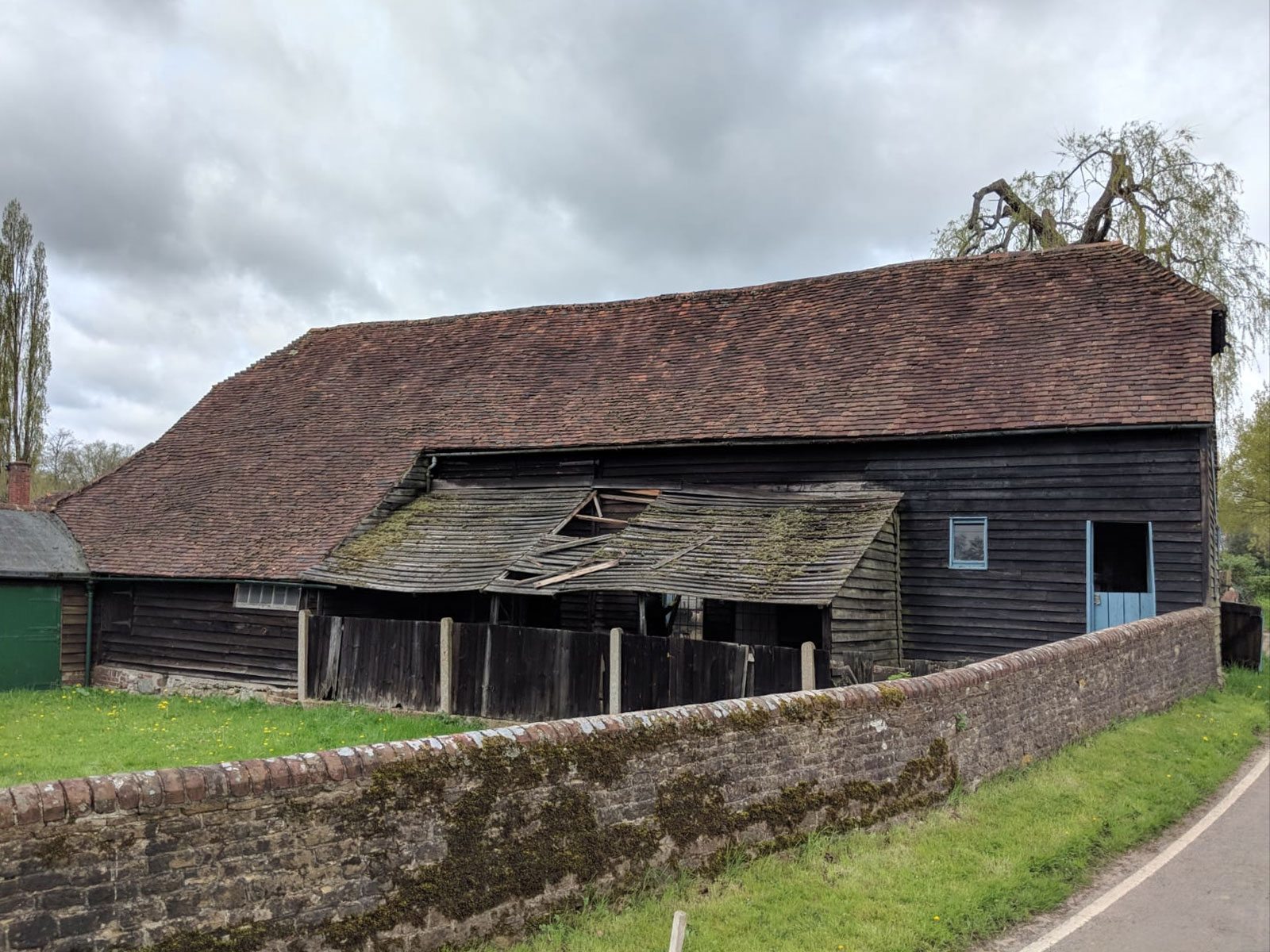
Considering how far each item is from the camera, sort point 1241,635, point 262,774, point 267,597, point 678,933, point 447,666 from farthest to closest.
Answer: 1. point 267,597
2. point 1241,635
3. point 447,666
4. point 678,933
5. point 262,774

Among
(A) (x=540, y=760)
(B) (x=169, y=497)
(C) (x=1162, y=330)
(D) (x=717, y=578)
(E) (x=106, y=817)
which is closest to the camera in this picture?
(E) (x=106, y=817)

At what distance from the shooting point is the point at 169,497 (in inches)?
941

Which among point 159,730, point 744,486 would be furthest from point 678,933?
point 744,486

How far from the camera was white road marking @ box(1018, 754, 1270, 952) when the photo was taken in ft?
21.5

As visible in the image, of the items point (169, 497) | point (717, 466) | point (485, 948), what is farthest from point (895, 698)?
point (169, 497)

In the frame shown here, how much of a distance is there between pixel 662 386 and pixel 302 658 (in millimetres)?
9151

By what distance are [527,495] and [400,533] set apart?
2.64 meters

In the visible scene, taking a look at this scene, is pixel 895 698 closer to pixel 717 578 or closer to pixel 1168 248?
pixel 717 578

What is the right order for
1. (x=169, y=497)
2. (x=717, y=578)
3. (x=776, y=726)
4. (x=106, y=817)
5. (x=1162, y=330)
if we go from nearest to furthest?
(x=106, y=817) < (x=776, y=726) < (x=717, y=578) < (x=1162, y=330) < (x=169, y=497)

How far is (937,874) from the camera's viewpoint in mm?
7449

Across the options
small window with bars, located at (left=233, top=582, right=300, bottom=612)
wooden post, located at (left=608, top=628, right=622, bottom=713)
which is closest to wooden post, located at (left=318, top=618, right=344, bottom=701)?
small window with bars, located at (left=233, top=582, right=300, bottom=612)

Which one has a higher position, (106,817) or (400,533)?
(400,533)

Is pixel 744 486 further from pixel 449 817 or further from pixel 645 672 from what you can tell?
pixel 449 817

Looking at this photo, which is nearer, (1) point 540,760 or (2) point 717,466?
(1) point 540,760
